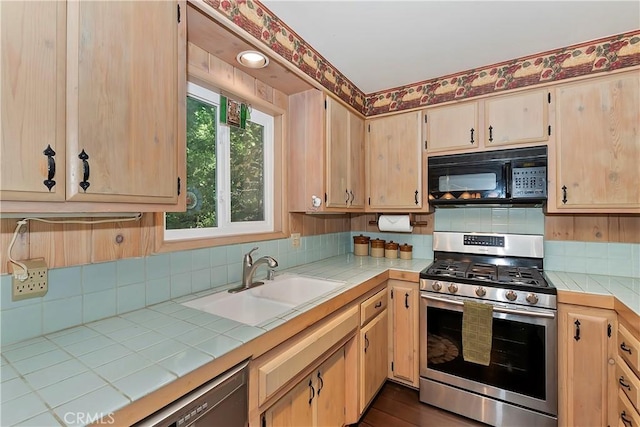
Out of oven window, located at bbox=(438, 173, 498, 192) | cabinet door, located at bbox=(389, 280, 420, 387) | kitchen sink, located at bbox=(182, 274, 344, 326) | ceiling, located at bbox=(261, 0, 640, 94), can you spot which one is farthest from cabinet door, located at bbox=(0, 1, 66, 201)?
oven window, located at bbox=(438, 173, 498, 192)

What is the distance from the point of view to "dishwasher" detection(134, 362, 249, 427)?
774 mm

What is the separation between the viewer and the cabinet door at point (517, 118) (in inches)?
77.4

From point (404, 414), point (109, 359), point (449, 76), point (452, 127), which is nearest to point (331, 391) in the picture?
point (404, 414)

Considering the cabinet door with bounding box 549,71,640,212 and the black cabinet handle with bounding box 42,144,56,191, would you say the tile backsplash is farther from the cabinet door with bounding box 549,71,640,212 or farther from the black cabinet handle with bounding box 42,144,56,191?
the cabinet door with bounding box 549,71,640,212

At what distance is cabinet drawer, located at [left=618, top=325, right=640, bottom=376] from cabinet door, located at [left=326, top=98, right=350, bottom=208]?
1.72 meters

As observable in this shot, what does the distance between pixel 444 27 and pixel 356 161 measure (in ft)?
3.63

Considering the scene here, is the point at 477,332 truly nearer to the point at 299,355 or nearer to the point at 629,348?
the point at 629,348

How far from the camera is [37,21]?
2.56 ft

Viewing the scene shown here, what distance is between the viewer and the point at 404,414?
6.41 ft

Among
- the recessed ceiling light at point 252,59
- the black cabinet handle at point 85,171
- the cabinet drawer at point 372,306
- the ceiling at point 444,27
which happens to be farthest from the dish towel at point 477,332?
the black cabinet handle at point 85,171

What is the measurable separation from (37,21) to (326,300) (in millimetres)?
1411

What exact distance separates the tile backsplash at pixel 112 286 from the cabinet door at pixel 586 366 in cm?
199

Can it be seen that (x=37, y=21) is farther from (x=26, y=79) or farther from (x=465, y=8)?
(x=465, y=8)

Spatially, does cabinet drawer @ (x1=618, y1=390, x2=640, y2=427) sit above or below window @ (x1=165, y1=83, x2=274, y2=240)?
below
